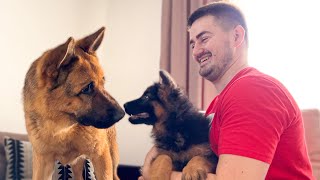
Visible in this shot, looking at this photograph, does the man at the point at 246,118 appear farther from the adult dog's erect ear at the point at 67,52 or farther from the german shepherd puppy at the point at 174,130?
the adult dog's erect ear at the point at 67,52

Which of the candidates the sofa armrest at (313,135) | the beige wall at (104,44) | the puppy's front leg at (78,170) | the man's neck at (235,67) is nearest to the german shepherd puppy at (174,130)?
the man's neck at (235,67)

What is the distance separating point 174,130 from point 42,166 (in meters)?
0.67

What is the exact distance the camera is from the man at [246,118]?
3.74 ft

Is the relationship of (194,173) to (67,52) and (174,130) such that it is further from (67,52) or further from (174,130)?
(67,52)

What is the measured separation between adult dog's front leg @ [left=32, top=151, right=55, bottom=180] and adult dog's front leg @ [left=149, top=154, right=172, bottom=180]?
0.51m

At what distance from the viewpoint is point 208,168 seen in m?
1.46

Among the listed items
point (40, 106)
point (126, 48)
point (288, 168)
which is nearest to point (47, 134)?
point (40, 106)

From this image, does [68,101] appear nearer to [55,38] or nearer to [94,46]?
[94,46]

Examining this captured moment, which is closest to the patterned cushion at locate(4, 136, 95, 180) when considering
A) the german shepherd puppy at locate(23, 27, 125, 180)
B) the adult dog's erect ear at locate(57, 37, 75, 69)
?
the german shepherd puppy at locate(23, 27, 125, 180)

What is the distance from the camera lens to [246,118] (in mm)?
1158

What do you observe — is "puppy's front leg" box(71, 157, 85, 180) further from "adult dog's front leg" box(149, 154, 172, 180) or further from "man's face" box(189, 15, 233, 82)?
"man's face" box(189, 15, 233, 82)

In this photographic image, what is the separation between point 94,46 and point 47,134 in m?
0.49

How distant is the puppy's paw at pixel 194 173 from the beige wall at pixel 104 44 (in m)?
2.40

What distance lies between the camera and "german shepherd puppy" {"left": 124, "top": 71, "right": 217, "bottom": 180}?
1.52 m
